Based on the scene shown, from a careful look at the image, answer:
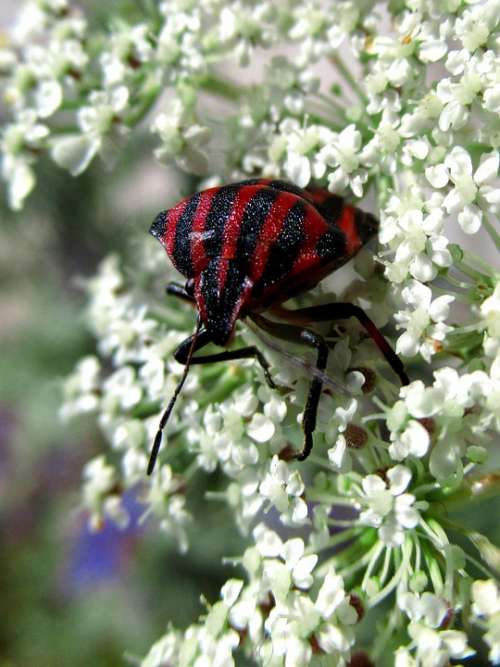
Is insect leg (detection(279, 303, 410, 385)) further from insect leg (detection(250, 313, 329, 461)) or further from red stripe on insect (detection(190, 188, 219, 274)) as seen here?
red stripe on insect (detection(190, 188, 219, 274))

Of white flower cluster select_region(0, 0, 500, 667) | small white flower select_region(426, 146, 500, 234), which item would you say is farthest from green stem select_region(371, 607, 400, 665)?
small white flower select_region(426, 146, 500, 234)

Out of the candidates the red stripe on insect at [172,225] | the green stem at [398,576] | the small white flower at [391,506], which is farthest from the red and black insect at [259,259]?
the green stem at [398,576]

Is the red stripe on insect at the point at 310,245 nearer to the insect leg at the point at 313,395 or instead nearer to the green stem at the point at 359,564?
the insect leg at the point at 313,395

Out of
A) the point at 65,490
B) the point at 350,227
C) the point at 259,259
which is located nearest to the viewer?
the point at 259,259

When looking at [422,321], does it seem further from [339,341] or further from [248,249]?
[248,249]

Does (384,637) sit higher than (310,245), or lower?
lower

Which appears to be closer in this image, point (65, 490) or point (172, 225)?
point (172, 225)

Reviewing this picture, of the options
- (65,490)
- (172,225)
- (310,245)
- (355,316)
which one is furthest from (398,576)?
(65,490)

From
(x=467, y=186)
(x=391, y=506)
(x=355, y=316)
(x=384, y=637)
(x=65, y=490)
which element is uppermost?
(x=467, y=186)
